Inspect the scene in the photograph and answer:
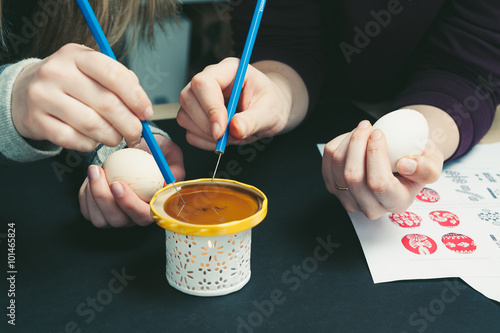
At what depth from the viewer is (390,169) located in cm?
64

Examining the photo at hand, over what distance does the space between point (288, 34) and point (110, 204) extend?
0.70m

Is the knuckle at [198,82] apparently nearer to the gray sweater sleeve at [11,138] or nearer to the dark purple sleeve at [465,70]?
the gray sweater sleeve at [11,138]

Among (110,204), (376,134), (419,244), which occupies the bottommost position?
(110,204)

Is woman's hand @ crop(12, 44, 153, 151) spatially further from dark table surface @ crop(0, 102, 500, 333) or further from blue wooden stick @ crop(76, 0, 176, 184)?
dark table surface @ crop(0, 102, 500, 333)

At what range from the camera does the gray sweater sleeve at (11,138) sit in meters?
0.62

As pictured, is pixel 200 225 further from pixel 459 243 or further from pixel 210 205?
pixel 459 243

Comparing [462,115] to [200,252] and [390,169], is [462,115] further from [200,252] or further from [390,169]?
[200,252]

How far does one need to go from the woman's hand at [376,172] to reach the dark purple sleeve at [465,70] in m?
0.32

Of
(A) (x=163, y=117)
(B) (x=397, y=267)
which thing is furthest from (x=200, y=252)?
(A) (x=163, y=117)

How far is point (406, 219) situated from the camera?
744 millimetres

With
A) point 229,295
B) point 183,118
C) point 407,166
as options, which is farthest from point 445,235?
point 183,118

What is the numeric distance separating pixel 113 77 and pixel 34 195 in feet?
1.17

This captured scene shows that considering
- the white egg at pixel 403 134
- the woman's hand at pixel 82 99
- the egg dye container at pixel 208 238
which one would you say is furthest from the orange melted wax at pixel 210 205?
the white egg at pixel 403 134

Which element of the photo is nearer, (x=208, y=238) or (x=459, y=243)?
(x=208, y=238)
